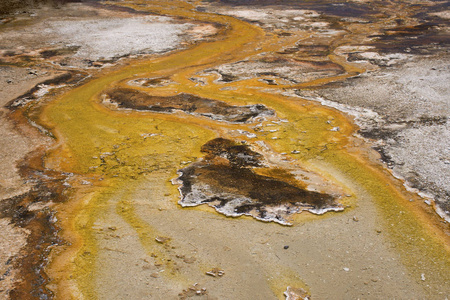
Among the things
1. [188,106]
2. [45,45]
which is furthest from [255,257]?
[45,45]

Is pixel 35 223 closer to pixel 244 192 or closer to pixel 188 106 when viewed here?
pixel 244 192

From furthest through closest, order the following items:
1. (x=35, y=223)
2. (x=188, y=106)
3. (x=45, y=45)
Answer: (x=45, y=45), (x=188, y=106), (x=35, y=223)

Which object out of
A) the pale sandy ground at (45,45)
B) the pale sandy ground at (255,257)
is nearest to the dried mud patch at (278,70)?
the pale sandy ground at (45,45)

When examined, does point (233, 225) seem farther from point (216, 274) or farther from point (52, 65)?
point (52, 65)

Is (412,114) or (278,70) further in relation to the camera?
(278,70)

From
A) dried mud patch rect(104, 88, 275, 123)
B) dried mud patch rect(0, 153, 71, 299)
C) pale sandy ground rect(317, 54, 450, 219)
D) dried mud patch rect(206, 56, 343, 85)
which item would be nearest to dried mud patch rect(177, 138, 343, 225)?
pale sandy ground rect(317, 54, 450, 219)

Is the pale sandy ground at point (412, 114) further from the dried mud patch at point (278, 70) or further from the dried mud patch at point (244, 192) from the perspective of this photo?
the dried mud patch at point (244, 192)
